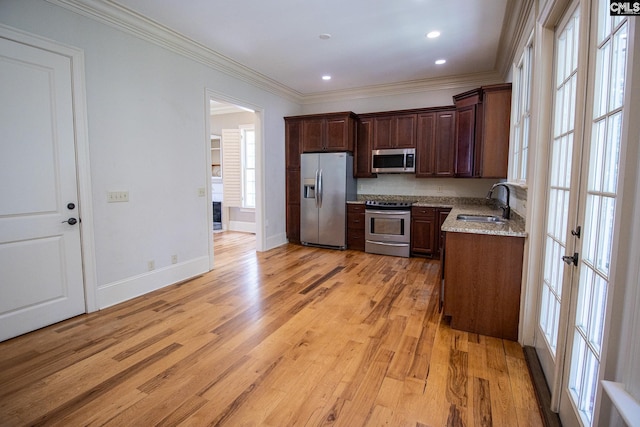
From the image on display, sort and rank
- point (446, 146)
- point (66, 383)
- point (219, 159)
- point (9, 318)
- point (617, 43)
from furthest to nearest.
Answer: point (219, 159), point (446, 146), point (9, 318), point (66, 383), point (617, 43)

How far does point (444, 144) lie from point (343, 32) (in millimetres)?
2442

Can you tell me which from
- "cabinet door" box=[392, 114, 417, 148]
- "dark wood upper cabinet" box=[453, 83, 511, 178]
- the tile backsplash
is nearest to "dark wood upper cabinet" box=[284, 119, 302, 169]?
the tile backsplash

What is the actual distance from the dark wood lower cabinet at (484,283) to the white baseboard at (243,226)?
5246 millimetres

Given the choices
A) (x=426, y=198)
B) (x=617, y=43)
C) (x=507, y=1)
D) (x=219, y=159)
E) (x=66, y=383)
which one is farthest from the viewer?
(x=219, y=159)

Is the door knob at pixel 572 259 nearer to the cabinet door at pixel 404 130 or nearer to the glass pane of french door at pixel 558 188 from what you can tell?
the glass pane of french door at pixel 558 188

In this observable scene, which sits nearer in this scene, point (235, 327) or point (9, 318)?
point (9, 318)

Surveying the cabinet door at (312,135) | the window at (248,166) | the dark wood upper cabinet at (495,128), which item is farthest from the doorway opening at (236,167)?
the dark wood upper cabinet at (495,128)

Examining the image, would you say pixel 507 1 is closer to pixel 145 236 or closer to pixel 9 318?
pixel 145 236

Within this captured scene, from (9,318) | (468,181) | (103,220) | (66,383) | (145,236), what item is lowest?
(66,383)

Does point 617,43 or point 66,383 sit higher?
point 617,43

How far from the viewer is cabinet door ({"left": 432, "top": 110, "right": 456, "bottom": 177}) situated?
4.93 m

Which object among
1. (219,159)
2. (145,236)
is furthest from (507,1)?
(219,159)

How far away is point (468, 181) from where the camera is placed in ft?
17.1

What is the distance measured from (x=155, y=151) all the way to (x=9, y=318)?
191 cm
